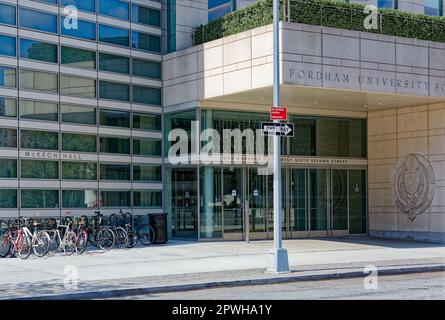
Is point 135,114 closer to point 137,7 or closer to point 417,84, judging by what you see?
point 137,7

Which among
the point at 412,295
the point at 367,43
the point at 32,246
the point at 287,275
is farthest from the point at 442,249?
the point at 32,246

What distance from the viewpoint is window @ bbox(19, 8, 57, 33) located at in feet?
83.1

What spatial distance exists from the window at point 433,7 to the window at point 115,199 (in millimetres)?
15090

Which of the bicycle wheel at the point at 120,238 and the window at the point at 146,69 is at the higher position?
the window at the point at 146,69

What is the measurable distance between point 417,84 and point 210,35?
7874 millimetres

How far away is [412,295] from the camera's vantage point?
1336 centimetres

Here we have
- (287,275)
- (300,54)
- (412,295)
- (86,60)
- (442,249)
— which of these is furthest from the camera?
(86,60)

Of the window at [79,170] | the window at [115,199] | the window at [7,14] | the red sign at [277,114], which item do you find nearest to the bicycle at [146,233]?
the window at [115,199]

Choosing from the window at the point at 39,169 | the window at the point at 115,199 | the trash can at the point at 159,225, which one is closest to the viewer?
the window at the point at 39,169

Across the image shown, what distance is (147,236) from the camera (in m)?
25.8

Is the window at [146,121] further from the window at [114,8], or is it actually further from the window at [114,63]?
the window at [114,8]

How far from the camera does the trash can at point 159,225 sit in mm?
25547

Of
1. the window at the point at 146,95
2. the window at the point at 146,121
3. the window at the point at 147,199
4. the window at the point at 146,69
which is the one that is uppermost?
the window at the point at 146,69

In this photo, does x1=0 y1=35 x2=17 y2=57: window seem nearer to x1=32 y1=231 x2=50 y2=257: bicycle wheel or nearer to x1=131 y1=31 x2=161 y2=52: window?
x1=131 y1=31 x2=161 y2=52: window
